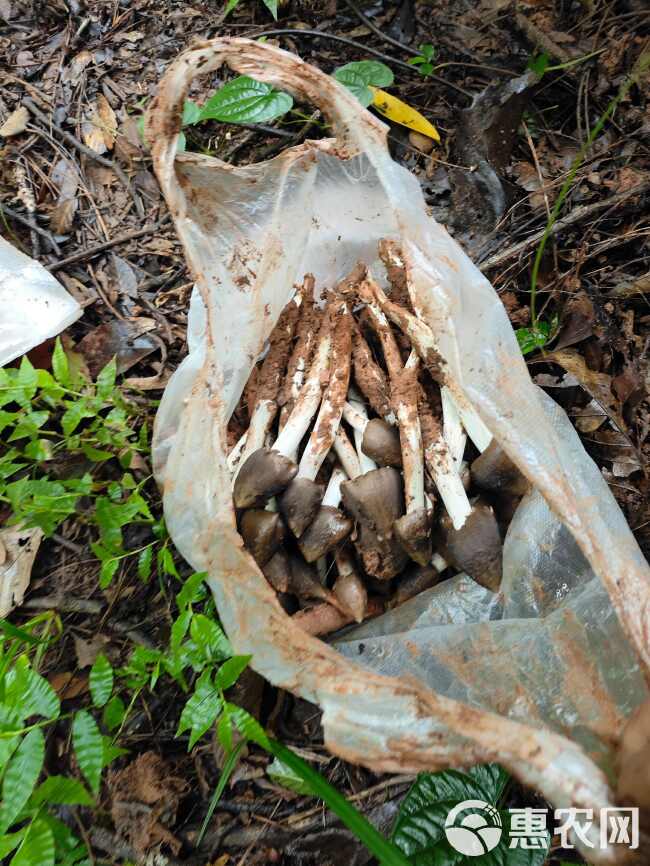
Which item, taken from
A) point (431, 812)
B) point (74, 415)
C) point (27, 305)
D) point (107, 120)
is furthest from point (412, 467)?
point (107, 120)

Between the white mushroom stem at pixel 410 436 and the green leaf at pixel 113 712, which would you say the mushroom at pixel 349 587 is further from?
the green leaf at pixel 113 712

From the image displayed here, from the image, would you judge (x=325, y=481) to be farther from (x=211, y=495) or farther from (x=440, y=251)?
Result: (x=440, y=251)

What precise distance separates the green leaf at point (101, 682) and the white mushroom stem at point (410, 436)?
0.57m

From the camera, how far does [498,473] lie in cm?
114

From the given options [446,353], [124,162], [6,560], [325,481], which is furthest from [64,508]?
[124,162]

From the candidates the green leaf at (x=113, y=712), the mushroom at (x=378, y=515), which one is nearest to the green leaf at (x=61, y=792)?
the green leaf at (x=113, y=712)

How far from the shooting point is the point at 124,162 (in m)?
1.77

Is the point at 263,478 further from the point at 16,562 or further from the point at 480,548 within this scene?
the point at 16,562

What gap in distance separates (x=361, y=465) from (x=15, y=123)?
1428mm

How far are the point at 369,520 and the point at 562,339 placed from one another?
0.62 meters

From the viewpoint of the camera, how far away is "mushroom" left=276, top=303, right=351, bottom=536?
1150 millimetres

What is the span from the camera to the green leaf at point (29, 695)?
0.96 m

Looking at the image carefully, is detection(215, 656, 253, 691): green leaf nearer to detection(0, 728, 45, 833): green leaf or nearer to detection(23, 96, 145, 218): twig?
detection(0, 728, 45, 833): green leaf

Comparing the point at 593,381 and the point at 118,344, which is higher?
the point at 118,344
